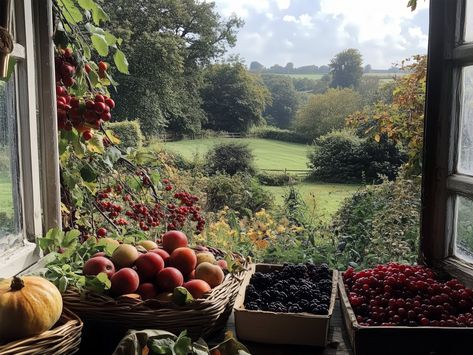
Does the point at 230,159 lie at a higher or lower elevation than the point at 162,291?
higher

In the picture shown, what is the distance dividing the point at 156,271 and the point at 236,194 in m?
1.83

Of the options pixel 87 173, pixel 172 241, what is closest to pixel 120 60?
pixel 87 173

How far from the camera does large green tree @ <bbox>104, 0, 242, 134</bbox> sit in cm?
290

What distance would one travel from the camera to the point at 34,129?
1.48 meters

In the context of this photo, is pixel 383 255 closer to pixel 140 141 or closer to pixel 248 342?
pixel 248 342

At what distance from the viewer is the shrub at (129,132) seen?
9.53 feet

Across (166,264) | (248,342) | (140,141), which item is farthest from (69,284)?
(140,141)

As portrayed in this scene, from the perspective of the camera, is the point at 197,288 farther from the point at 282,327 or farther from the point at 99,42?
the point at 99,42

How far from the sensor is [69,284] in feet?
4.15

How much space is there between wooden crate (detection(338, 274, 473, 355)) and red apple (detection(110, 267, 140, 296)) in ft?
1.83

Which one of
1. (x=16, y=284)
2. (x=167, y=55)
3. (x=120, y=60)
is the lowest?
(x=16, y=284)

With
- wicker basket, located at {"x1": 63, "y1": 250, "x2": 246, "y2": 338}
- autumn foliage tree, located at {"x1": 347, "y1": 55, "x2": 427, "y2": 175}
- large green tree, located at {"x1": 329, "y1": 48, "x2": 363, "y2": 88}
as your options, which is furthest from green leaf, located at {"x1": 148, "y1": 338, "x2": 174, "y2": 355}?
large green tree, located at {"x1": 329, "y1": 48, "x2": 363, "y2": 88}

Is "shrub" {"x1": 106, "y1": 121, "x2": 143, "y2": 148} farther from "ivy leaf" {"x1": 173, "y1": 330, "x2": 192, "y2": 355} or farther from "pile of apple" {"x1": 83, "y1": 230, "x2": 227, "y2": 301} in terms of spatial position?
"ivy leaf" {"x1": 173, "y1": 330, "x2": 192, "y2": 355}

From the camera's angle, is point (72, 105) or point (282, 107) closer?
point (72, 105)
